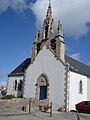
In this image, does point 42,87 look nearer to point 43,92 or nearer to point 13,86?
point 43,92

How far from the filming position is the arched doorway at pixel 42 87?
27.6 meters

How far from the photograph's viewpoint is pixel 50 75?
89.9ft

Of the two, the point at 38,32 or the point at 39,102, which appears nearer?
the point at 39,102

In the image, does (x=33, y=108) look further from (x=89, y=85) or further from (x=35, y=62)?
(x=89, y=85)

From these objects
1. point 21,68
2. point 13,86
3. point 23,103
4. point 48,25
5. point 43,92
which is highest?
point 48,25

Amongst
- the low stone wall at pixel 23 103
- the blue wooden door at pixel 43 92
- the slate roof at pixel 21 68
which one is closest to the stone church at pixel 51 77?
the blue wooden door at pixel 43 92

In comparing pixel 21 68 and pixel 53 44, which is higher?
pixel 53 44

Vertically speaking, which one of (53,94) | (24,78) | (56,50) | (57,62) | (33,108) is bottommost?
(33,108)

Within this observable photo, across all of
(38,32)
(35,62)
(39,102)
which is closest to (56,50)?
(35,62)

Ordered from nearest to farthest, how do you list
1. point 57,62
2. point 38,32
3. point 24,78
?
point 57,62 < point 24,78 < point 38,32

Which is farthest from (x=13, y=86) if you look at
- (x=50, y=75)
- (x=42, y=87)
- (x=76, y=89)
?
(x=76, y=89)

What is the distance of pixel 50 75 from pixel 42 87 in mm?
2287

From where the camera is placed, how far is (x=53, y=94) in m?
26.2

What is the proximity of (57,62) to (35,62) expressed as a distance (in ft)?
14.3
